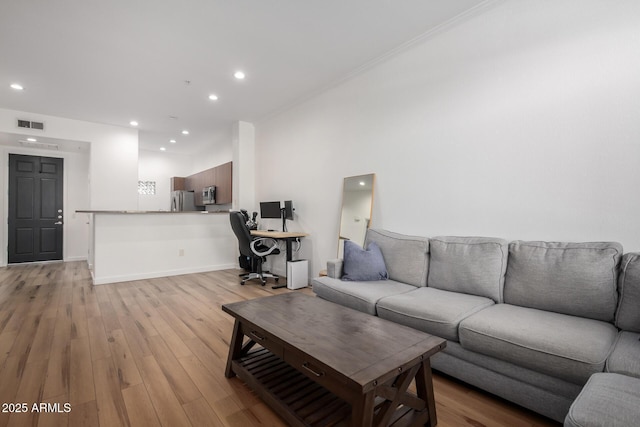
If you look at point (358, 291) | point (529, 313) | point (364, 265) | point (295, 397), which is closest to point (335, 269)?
point (364, 265)

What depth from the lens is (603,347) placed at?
4.54 feet

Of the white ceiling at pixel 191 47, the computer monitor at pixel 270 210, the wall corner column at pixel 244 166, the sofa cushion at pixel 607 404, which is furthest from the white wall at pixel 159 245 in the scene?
the sofa cushion at pixel 607 404

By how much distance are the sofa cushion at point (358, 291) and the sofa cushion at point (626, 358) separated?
127cm

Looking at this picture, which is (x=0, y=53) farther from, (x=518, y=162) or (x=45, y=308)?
(x=518, y=162)

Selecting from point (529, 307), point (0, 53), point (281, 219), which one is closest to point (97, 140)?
point (0, 53)

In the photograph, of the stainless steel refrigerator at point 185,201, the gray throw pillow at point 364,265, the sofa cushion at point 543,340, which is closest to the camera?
the sofa cushion at point 543,340

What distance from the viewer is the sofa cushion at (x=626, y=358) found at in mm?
1237

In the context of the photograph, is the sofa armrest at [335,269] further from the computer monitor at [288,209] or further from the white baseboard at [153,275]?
the white baseboard at [153,275]

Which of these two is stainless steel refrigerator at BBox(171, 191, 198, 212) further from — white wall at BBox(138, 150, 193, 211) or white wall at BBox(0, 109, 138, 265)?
white wall at BBox(0, 109, 138, 265)

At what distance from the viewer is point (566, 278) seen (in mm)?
1829

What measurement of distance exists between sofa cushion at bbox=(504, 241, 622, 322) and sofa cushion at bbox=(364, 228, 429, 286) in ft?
2.17

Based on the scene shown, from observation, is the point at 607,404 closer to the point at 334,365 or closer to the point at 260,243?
the point at 334,365

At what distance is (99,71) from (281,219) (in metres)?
3.08

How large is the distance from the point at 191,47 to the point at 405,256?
3.07 m
